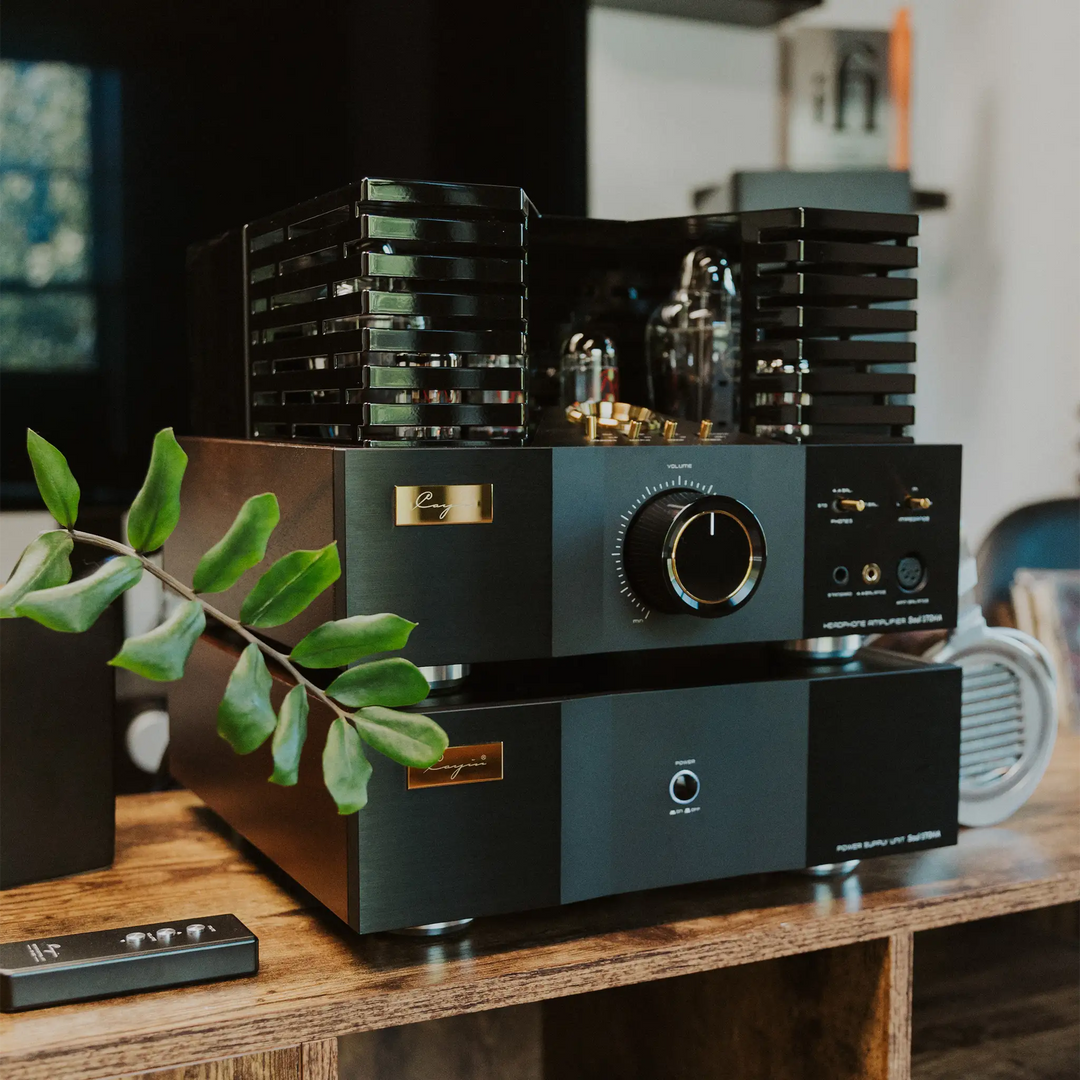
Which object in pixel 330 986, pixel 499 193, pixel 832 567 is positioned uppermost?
pixel 499 193

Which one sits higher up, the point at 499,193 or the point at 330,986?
the point at 499,193

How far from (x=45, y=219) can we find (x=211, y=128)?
17 cm

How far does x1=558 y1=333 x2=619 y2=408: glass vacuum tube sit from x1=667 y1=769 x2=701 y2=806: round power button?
308mm

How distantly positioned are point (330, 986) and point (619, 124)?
3.34ft

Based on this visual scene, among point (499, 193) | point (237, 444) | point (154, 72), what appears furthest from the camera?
point (154, 72)

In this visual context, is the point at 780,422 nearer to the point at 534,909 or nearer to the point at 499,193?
the point at 499,193

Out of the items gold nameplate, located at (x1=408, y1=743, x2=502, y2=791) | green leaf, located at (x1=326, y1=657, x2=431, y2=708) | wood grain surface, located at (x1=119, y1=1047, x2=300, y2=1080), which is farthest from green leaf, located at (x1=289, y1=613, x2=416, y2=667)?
wood grain surface, located at (x1=119, y1=1047, x2=300, y2=1080)

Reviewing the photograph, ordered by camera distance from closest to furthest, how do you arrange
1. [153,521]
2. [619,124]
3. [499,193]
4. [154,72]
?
[153,521] < [499,193] < [154,72] < [619,124]

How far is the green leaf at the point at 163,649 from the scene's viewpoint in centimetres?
57

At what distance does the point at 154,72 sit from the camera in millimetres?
1164

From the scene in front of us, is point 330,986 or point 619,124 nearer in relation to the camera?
point 330,986

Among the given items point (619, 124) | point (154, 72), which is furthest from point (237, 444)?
point (619, 124)

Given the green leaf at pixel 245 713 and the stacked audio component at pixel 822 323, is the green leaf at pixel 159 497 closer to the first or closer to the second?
the green leaf at pixel 245 713

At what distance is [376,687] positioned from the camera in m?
0.64
